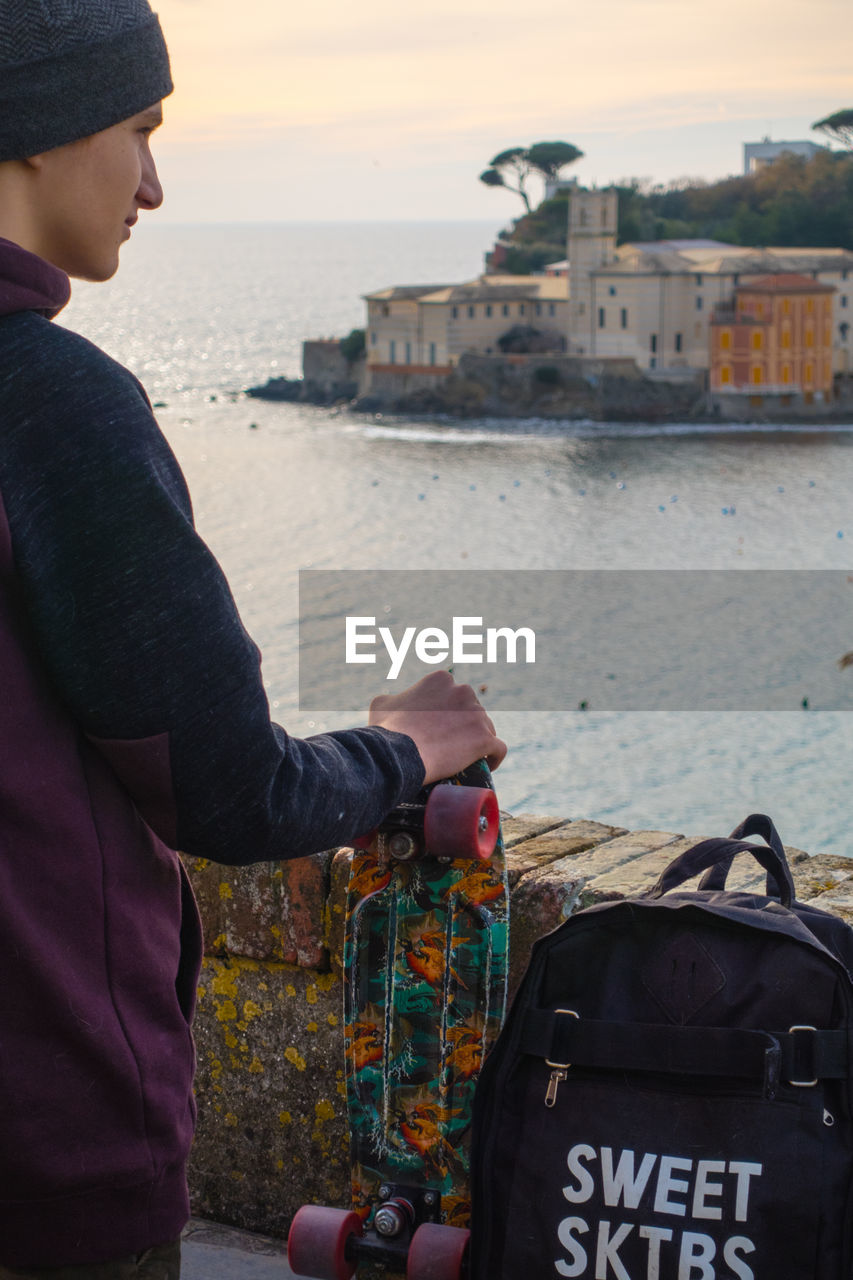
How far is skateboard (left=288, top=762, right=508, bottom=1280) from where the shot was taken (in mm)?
1738

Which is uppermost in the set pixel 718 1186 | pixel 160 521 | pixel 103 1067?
pixel 160 521

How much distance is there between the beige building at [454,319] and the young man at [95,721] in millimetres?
66816

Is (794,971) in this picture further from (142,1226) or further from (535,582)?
(535,582)

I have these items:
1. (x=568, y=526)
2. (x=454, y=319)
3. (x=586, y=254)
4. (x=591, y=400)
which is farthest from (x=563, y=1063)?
(x=586, y=254)

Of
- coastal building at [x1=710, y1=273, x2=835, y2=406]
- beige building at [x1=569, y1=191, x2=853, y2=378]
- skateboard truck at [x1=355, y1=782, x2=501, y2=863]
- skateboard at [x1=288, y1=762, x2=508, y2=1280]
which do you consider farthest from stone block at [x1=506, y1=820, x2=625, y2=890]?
beige building at [x1=569, y1=191, x2=853, y2=378]

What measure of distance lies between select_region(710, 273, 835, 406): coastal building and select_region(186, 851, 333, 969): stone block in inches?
2474

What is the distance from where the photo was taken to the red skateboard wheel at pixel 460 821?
151 centimetres

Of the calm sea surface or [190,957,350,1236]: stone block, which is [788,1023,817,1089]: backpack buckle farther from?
the calm sea surface

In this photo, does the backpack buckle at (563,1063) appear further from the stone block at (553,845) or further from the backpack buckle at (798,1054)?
the stone block at (553,845)

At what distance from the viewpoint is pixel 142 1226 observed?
101 centimetres

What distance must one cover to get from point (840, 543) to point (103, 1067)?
45.6 metres

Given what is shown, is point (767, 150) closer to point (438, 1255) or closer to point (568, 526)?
point (568, 526)

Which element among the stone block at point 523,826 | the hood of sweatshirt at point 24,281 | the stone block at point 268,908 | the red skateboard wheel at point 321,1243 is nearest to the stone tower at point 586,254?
the stone block at point 523,826

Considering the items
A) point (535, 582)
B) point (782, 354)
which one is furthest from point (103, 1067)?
point (782, 354)
